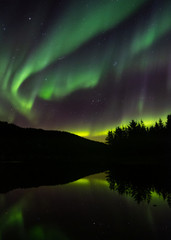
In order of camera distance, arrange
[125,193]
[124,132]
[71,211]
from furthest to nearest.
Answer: [124,132] → [125,193] → [71,211]

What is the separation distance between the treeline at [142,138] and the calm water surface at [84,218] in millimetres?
65310

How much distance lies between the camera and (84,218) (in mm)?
11430

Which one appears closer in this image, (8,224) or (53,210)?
(8,224)

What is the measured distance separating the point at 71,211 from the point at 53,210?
4.58 ft

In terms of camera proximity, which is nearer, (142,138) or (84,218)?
(84,218)

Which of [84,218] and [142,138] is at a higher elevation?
[142,138]

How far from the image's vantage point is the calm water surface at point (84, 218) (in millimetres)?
9117

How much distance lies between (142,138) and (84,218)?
9399cm

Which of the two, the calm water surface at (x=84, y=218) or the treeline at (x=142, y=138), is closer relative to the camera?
the calm water surface at (x=84, y=218)

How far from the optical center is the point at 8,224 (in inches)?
426

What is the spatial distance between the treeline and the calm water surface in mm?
65310

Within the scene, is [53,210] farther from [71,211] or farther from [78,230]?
[78,230]

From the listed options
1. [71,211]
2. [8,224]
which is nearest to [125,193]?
[71,211]

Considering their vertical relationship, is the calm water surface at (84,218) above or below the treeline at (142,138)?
below
